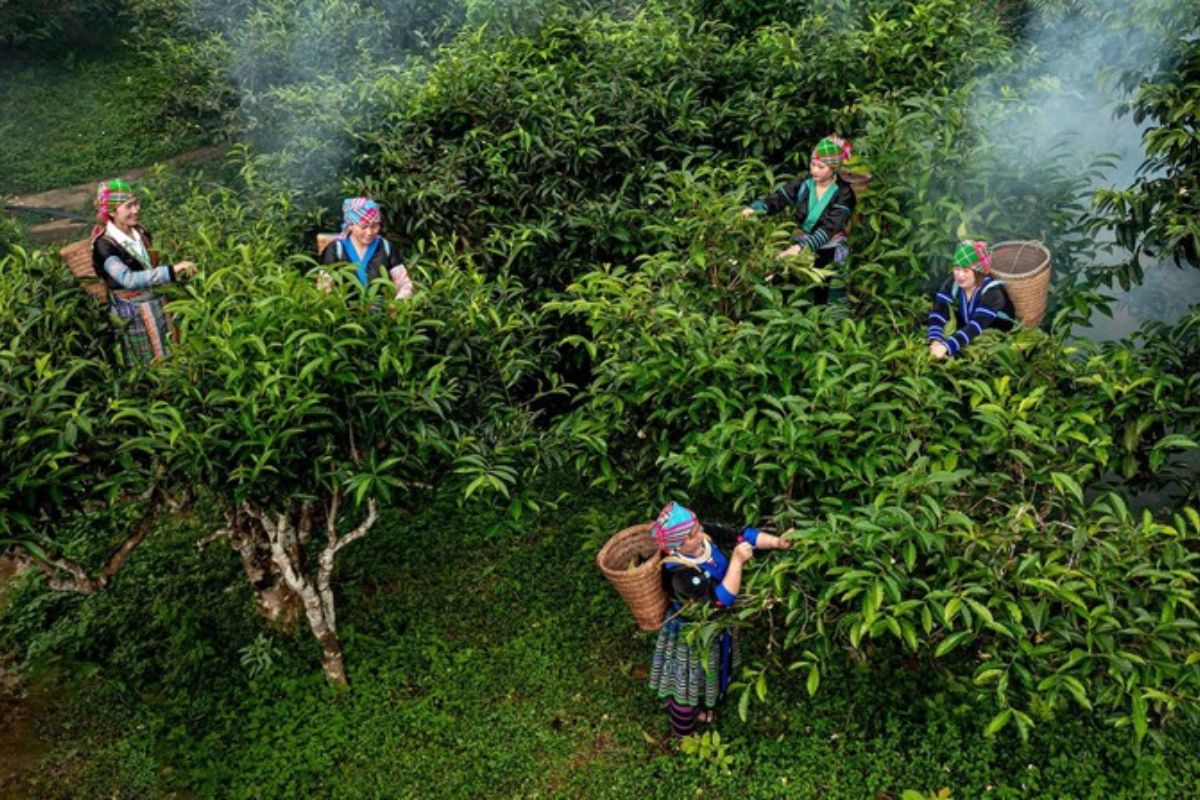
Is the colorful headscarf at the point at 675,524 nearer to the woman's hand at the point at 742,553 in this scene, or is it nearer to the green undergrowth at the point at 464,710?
the woman's hand at the point at 742,553

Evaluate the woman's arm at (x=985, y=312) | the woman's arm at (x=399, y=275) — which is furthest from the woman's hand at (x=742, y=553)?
the woman's arm at (x=399, y=275)

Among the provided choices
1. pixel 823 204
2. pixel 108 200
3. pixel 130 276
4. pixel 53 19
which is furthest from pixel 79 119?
pixel 823 204

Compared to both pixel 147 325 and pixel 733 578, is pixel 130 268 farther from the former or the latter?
pixel 733 578

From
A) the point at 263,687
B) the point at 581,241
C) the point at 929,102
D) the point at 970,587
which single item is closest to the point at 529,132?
the point at 581,241

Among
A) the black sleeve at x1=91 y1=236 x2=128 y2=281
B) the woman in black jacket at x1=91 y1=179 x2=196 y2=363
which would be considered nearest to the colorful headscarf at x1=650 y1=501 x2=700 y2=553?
the woman in black jacket at x1=91 y1=179 x2=196 y2=363

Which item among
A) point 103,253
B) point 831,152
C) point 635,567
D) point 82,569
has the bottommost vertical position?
point 82,569

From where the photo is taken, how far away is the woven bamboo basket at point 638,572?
15.4 feet

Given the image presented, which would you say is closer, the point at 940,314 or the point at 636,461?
the point at 940,314

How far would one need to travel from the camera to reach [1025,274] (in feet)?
17.6

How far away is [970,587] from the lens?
395cm

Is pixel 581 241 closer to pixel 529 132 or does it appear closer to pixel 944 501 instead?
pixel 529 132

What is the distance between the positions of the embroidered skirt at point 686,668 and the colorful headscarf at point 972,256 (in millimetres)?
2232

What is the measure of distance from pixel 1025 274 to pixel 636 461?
226 cm

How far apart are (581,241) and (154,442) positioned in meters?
3.23
